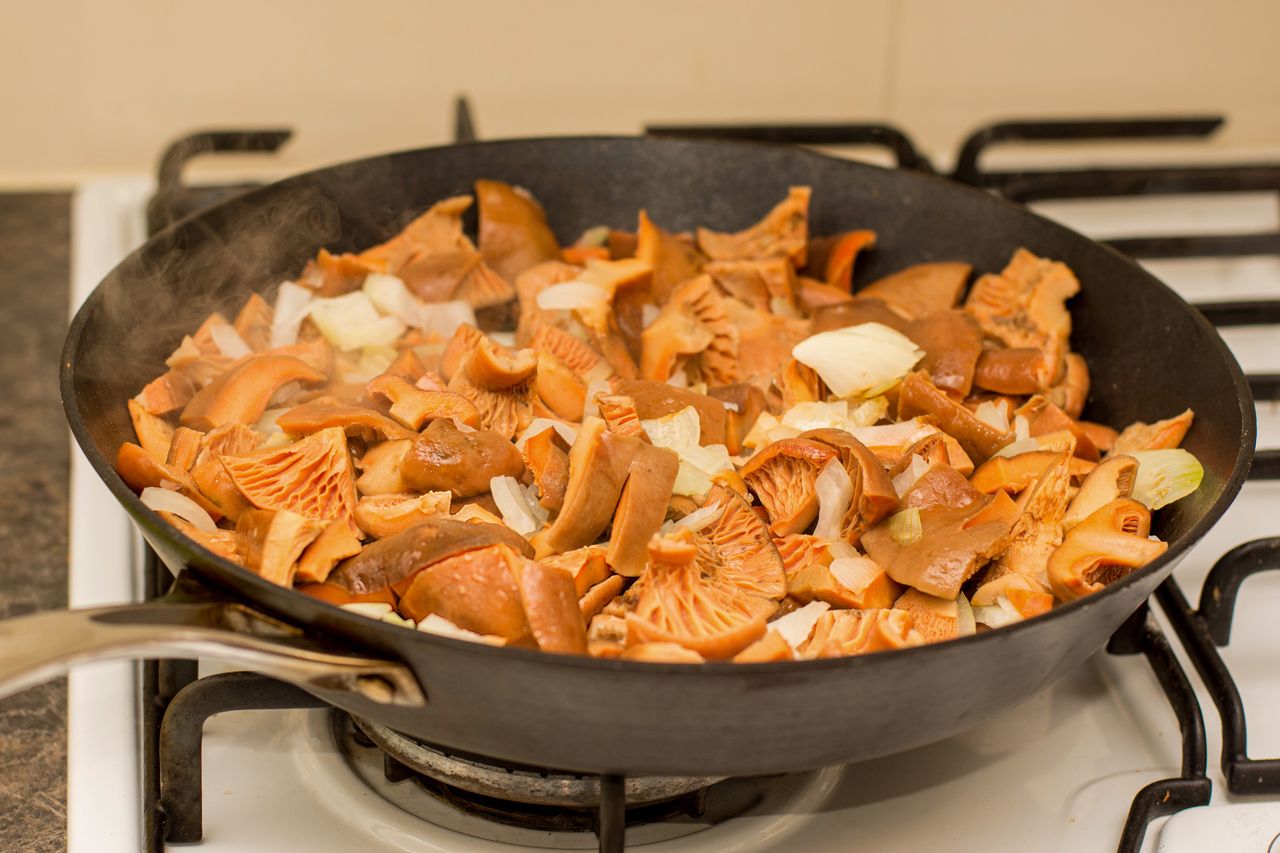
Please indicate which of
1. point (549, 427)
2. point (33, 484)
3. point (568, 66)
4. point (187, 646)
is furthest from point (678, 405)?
point (568, 66)

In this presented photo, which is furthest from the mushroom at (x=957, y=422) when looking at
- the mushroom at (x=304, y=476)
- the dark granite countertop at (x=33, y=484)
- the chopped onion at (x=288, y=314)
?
the dark granite countertop at (x=33, y=484)

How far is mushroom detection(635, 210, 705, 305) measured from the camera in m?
1.59

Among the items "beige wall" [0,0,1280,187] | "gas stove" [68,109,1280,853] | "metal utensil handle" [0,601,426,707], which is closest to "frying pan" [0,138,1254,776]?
"metal utensil handle" [0,601,426,707]

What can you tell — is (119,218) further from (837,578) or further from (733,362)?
(837,578)

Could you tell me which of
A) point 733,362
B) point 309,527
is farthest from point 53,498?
point 733,362

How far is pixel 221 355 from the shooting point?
142 cm

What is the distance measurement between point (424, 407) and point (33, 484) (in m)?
0.70

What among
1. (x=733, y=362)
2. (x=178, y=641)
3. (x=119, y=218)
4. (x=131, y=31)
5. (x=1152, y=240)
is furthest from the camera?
(x=131, y=31)

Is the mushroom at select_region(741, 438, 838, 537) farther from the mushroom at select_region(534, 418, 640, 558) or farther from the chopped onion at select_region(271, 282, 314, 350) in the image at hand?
the chopped onion at select_region(271, 282, 314, 350)

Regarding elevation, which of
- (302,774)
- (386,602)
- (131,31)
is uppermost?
(131,31)

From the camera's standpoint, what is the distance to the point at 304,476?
3.91 feet

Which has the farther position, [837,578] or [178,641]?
[837,578]

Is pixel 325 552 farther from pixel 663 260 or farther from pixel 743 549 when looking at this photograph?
pixel 663 260

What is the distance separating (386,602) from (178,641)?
0.23 meters
